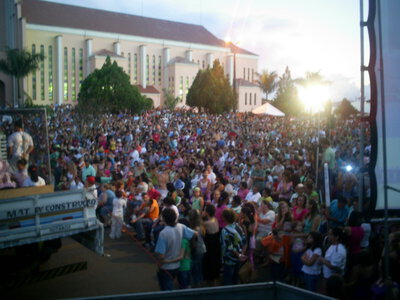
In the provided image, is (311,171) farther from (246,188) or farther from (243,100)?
(243,100)

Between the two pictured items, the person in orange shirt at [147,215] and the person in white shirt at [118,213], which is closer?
the person in orange shirt at [147,215]

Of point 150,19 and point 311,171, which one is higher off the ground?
point 150,19

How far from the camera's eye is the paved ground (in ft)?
20.7

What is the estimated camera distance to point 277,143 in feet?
61.1

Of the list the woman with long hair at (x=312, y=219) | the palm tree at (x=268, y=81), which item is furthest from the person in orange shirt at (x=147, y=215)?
the palm tree at (x=268, y=81)

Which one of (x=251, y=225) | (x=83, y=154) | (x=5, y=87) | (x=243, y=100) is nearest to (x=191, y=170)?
(x=83, y=154)

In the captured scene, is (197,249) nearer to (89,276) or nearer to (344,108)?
(89,276)

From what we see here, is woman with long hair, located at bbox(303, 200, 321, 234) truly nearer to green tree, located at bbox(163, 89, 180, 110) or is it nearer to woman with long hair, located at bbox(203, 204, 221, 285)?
woman with long hair, located at bbox(203, 204, 221, 285)

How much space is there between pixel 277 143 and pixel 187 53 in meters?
64.4

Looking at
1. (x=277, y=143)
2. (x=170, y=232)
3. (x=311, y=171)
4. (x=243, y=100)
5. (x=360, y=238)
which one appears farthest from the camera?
(x=243, y=100)

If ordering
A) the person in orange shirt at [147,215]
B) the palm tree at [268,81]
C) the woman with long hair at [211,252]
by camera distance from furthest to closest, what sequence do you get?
the palm tree at [268,81]
the person in orange shirt at [147,215]
the woman with long hair at [211,252]

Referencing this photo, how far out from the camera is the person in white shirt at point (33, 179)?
7382mm

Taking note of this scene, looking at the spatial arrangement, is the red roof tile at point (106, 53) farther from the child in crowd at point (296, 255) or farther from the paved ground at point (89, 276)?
the child in crowd at point (296, 255)

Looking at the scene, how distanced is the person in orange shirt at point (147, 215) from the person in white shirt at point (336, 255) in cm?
459
